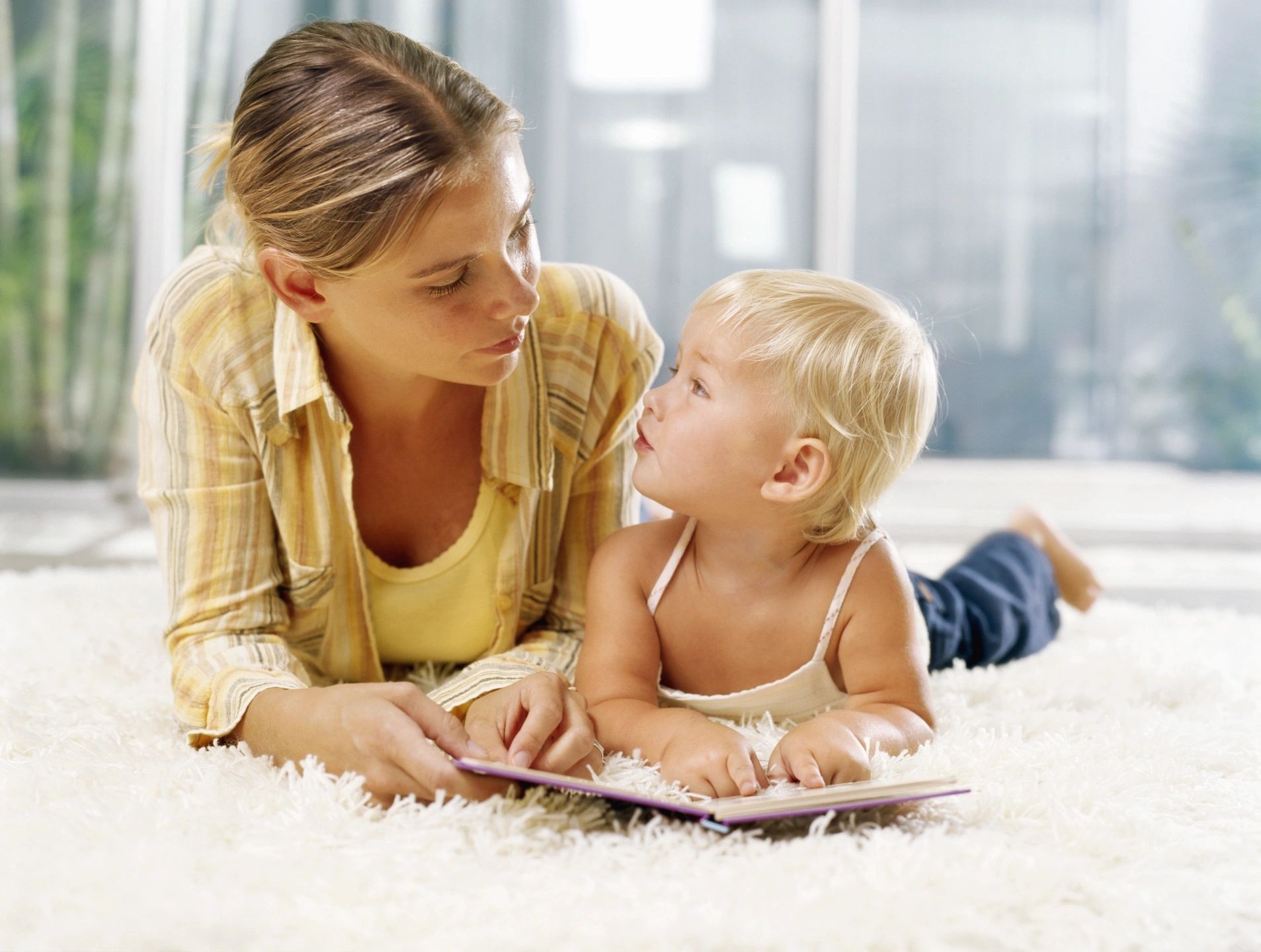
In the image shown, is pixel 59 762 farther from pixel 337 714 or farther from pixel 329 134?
pixel 329 134

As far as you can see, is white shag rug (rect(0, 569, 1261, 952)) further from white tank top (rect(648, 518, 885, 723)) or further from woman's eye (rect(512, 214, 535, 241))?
woman's eye (rect(512, 214, 535, 241))

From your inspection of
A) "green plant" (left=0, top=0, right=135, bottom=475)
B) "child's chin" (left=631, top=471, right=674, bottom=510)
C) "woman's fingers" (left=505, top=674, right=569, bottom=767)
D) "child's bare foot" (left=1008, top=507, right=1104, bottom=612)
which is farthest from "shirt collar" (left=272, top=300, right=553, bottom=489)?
"green plant" (left=0, top=0, right=135, bottom=475)

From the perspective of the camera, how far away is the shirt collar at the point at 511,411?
121cm

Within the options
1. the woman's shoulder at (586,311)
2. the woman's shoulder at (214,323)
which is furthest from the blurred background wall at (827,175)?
the woman's shoulder at (214,323)

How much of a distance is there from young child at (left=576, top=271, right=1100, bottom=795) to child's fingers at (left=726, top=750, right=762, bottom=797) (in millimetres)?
156

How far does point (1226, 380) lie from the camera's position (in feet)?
12.6

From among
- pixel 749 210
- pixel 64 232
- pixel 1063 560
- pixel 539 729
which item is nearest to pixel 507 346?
pixel 539 729

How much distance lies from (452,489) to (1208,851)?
805 millimetres

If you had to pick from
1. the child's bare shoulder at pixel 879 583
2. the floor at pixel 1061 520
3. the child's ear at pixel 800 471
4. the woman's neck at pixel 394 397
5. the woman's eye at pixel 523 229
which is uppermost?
the woman's eye at pixel 523 229

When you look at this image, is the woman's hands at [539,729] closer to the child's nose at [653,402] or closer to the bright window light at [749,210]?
the child's nose at [653,402]

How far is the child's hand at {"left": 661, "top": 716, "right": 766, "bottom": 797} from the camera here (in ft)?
3.17

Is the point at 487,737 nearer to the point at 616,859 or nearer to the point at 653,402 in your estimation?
the point at 616,859

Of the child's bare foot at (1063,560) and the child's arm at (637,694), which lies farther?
the child's bare foot at (1063,560)

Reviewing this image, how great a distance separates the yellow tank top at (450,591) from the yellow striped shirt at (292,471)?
19 mm
